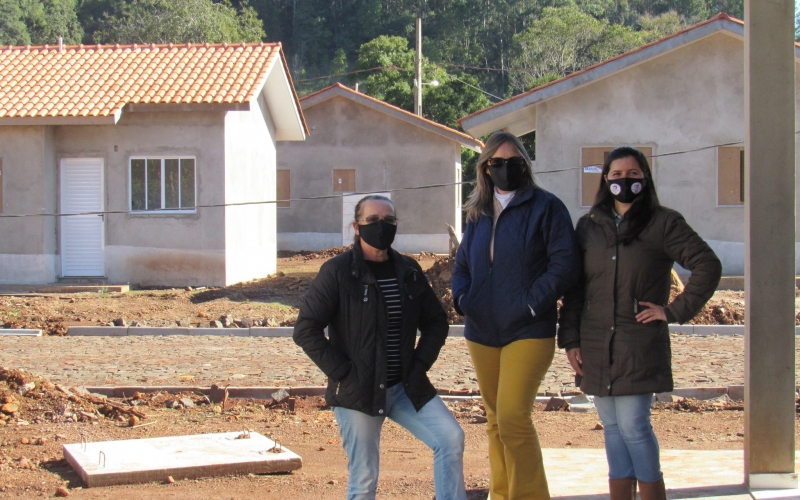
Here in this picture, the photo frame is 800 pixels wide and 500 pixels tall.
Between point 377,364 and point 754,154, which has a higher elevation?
point 754,154

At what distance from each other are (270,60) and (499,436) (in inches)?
681

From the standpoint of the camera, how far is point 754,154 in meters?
4.69

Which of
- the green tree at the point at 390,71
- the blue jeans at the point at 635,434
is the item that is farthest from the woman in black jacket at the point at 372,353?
the green tree at the point at 390,71

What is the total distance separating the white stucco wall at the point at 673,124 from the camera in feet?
62.4

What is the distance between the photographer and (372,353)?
13.1 feet

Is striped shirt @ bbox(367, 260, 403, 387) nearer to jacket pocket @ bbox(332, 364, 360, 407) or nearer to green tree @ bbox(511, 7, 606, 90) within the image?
jacket pocket @ bbox(332, 364, 360, 407)

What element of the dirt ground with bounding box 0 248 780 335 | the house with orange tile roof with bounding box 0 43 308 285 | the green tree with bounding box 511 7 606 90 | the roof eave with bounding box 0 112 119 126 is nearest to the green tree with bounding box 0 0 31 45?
the green tree with bounding box 511 7 606 90

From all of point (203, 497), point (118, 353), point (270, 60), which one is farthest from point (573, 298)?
point (270, 60)

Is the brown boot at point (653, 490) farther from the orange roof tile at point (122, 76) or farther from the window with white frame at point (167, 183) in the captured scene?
the window with white frame at point (167, 183)

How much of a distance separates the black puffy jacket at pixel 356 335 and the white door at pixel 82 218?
16.3m

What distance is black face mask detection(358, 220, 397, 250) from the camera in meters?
4.12

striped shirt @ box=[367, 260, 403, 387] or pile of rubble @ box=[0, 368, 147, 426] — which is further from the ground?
striped shirt @ box=[367, 260, 403, 387]

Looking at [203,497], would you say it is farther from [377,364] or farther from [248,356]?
[248,356]

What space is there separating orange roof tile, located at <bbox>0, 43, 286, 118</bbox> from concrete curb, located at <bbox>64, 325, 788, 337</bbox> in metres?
6.17
